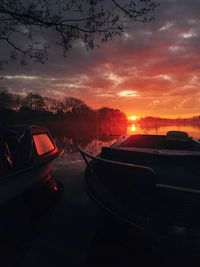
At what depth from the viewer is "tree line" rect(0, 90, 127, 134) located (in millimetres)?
79188

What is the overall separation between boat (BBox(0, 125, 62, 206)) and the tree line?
6227cm

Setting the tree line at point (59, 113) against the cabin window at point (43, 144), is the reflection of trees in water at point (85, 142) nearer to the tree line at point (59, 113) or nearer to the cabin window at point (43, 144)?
the cabin window at point (43, 144)

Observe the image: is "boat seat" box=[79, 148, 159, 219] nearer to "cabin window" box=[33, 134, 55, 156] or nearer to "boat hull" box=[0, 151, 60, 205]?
"boat hull" box=[0, 151, 60, 205]

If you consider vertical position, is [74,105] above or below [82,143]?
above

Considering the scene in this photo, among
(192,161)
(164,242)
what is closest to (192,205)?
(164,242)

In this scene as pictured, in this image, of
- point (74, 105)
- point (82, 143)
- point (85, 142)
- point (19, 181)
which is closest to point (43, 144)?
point (19, 181)

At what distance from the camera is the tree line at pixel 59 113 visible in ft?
260

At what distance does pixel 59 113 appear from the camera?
3890 inches

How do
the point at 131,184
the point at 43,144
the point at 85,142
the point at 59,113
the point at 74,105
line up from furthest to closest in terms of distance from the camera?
the point at 74,105 → the point at 59,113 → the point at 85,142 → the point at 43,144 → the point at 131,184

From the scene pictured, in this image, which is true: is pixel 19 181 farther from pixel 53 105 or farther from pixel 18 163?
pixel 53 105

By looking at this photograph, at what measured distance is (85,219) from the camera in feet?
20.7

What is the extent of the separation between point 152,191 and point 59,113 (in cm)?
9635

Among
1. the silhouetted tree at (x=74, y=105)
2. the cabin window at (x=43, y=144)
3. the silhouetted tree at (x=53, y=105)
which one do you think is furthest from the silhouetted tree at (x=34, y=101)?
the cabin window at (x=43, y=144)

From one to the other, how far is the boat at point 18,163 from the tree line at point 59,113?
62266mm
